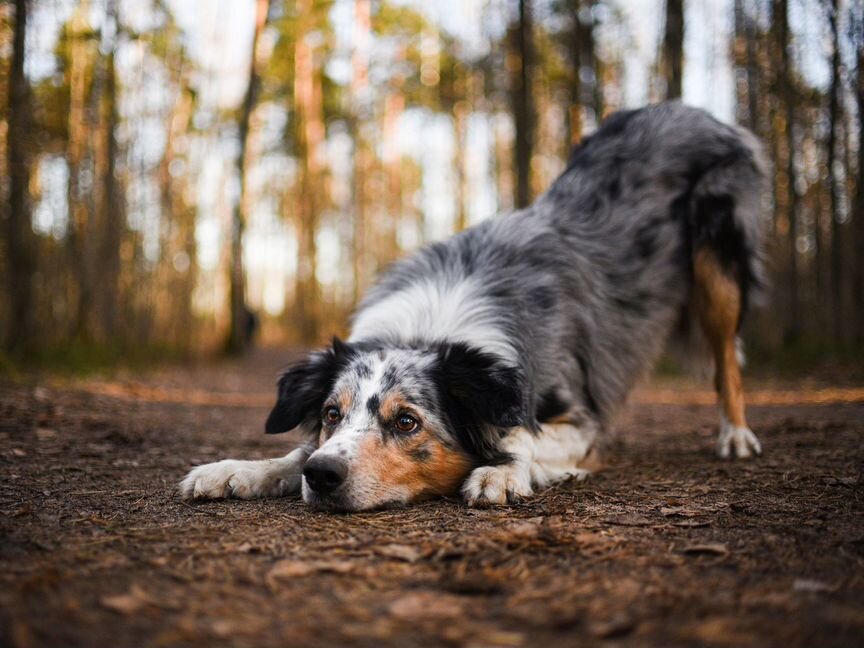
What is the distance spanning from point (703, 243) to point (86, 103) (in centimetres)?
1575

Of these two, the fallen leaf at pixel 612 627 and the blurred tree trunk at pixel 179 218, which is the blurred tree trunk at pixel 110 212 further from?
the fallen leaf at pixel 612 627

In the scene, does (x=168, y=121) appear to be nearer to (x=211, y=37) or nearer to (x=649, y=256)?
(x=211, y=37)

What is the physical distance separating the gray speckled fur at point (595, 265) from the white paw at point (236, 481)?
3.42ft

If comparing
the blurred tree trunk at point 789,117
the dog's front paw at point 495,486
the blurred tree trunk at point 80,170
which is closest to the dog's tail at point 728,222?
the dog's front paw at point 495,486

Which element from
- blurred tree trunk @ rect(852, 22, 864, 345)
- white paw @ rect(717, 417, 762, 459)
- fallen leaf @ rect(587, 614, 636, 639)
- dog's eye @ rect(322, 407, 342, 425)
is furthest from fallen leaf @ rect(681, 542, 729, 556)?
blurred tree trunk @ rect(852, 22, 864, 345)

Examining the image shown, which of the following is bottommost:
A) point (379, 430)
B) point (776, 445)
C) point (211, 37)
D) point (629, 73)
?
point (776, 445)

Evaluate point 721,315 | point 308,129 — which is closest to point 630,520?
point 721,315

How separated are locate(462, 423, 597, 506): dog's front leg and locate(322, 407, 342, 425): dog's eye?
0.74 m

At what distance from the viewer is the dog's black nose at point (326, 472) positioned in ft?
10.3

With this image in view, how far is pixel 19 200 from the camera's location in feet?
30.2

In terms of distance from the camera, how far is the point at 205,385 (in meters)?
11.5

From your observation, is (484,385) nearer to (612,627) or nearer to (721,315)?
(612,627)

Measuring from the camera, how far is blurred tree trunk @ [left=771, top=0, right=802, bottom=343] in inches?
523

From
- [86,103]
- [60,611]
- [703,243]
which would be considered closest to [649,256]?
[703,243]
